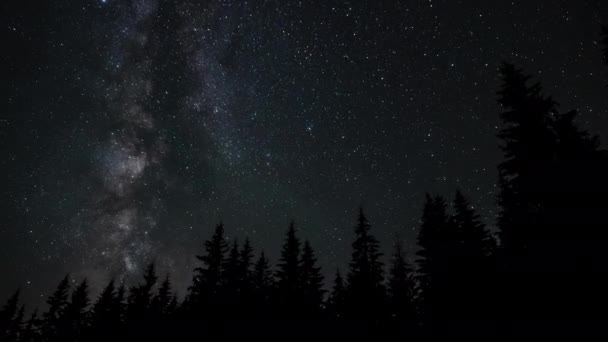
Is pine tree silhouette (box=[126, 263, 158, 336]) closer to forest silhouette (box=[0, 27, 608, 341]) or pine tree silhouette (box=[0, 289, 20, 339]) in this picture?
forest silhouette (box=[0, 27, 608, 341])

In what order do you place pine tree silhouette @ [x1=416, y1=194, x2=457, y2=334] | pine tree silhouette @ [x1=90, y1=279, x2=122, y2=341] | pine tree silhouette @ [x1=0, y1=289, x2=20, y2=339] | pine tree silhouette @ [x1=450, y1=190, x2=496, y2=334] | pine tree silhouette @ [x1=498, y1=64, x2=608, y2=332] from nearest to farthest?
pine tree silhouette @ [x1=498, y1=64, x2=608, y2=332] → pine tree silhouette @ [x1=450, y1=190, x2=496, y2=334] → pine tree silhouette @ [x1=416, y1=194, x2=457, y2=334] → pine tree silhouette @ [x1=90, y1=279, x2=122, y2=341] → pine tree silhouette @ [x1=0, y1=289, x2=20, y2=339]

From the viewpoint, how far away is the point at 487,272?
13039mm

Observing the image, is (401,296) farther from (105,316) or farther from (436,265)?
(105,316)

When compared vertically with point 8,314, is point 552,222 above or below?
below

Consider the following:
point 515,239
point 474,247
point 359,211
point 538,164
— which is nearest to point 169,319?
point 359,211

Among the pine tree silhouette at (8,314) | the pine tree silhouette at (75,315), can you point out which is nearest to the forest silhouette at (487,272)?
the pine tree silhouette at (75,315)

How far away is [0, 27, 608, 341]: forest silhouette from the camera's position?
29.8 feet

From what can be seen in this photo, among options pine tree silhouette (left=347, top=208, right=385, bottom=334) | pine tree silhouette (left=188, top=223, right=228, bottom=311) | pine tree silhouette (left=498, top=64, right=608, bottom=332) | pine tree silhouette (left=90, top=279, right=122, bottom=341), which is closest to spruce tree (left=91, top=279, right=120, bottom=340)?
pine tree silhouette (left=90, top=279, right=122, bottom=341)

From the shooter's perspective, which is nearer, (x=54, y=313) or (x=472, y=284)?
(x=472, y=284)

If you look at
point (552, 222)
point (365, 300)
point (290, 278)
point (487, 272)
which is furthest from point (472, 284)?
point (290, 278)

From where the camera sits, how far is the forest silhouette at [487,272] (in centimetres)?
908

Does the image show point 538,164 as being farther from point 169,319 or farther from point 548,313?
point 169,319

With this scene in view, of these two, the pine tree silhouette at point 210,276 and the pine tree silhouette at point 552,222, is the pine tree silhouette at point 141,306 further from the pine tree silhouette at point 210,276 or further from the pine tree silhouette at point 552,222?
the pine tree silhouette at point 552,222

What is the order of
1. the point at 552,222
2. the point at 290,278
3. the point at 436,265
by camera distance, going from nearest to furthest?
the point at 552,222 < the point at 436,265 < the point at 290,278
